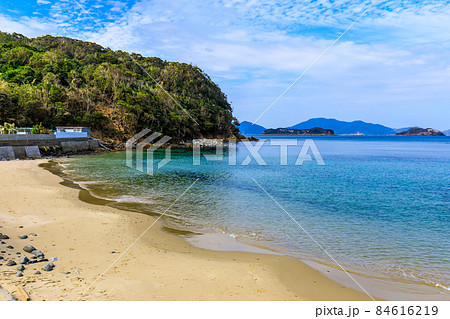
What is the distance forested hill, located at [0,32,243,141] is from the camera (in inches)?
1871

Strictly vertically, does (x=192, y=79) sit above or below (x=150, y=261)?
above

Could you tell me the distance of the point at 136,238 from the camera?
8.38m

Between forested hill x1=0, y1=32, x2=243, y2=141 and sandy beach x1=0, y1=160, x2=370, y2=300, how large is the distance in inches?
1731

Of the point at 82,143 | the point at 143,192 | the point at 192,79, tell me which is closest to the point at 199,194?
the point at 143,192

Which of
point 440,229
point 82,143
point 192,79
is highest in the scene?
point 192,79

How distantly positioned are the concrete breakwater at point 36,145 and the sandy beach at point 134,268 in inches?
893

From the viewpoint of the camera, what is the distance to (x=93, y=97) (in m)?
62.7

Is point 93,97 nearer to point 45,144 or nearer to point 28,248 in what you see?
point 45,144

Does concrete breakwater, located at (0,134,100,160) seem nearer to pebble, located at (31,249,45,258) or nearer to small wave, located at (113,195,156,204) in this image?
small wave, located at (113,195,156,204)

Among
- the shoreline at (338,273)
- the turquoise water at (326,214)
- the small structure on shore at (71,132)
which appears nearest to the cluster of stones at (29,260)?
the shoreline at (338,273)
